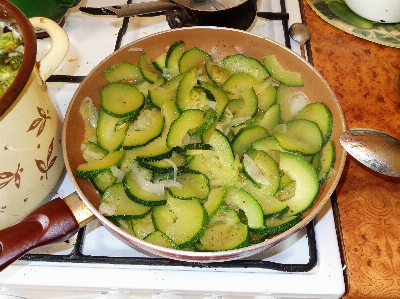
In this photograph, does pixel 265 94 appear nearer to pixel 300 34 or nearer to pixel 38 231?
pixel 300 34

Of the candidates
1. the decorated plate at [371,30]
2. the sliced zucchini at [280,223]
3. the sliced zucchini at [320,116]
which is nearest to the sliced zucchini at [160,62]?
the sliced zucchini at [320,116]

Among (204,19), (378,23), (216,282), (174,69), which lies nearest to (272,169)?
(216,282)

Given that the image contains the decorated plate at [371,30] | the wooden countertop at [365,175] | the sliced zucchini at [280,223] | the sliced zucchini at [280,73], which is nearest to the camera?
the sliced zucchini at [280,223]

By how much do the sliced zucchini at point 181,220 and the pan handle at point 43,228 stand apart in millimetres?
119

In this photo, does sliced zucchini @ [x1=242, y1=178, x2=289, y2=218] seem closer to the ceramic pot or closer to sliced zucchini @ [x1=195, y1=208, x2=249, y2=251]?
sliced zucchini @ [x1=195, y1=208, x2=249, y2=251]

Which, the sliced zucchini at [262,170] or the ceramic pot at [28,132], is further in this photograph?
the sliced zucchini at [262,170]

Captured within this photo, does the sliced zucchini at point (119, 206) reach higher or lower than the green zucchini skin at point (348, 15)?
higher

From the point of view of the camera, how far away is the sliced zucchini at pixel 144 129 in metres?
0.77

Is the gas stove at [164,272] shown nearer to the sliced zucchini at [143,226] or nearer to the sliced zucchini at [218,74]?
the sliced zucchini at [143,226]

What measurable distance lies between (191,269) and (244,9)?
635 mm

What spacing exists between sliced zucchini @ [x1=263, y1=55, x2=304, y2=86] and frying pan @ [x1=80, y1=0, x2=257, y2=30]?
17cm

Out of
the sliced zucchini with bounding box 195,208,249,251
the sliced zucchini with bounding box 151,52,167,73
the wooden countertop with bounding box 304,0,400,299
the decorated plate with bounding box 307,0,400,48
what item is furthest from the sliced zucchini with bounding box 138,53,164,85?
the decorated plate with bounding box 307,0,400,48

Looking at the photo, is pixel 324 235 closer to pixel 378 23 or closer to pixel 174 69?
pixel 174 69

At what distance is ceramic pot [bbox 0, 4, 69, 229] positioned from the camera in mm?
619
